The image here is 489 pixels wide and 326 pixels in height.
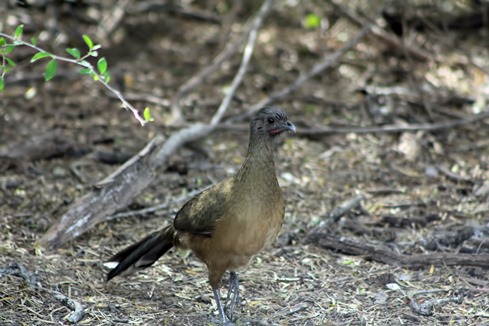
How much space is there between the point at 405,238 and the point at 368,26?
10.5ft

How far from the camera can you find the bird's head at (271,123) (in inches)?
195

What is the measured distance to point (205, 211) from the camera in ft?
16.0

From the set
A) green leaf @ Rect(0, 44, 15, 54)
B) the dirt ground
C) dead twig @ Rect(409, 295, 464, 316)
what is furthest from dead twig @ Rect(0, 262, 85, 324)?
dead twig @ Rect(409, 295, 464, 316)

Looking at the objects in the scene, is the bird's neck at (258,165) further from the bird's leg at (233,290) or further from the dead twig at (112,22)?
the dead twig at (112,22)

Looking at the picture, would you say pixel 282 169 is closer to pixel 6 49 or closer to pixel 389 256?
pixel 389 256

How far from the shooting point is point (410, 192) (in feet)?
22.4

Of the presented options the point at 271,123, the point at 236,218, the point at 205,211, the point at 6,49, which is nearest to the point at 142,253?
the point at 205,211

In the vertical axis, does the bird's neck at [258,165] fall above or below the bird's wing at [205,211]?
above

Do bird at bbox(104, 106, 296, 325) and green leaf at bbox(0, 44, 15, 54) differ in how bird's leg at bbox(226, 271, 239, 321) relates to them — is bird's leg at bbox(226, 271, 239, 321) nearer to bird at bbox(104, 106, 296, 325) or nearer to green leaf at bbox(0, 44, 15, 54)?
bird at bbox(104, 106, 296, 325)

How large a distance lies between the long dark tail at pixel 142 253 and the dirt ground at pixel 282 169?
16cm

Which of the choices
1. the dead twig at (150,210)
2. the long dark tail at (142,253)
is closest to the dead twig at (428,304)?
the long dark tail at (142,253)

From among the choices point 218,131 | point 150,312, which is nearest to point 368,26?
point 218,131

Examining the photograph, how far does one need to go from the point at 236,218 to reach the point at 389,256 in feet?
4.83

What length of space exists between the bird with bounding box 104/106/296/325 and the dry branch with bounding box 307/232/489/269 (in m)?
1.01
